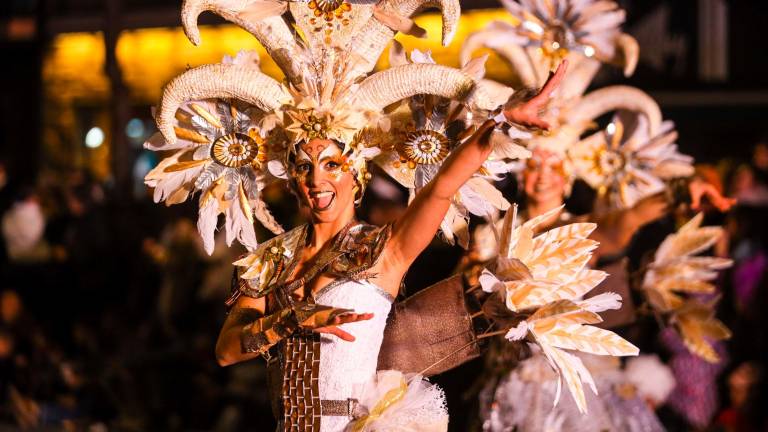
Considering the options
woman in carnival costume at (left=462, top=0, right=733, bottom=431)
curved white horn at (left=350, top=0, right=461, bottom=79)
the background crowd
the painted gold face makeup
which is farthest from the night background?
curved white horn at (left=350, top=0, right=461, bottom=79)

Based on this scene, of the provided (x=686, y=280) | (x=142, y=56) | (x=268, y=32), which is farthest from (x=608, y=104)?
(x=142, y=56)

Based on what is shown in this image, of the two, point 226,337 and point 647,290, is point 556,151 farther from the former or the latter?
point 226,337

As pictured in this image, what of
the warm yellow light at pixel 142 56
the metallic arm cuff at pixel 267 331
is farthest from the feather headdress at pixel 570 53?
the warm yellow light at pixel 142 56

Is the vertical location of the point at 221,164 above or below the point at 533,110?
below

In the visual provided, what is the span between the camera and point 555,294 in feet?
13.0

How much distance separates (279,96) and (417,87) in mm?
449

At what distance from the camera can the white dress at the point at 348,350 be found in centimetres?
375

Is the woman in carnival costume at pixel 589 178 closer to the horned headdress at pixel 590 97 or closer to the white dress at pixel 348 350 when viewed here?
the horned headdress at pixel 590 97

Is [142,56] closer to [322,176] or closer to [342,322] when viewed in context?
[322,176]

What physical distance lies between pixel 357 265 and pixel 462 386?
211 centimetres

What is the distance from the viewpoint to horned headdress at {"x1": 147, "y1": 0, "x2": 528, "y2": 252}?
12.7ft

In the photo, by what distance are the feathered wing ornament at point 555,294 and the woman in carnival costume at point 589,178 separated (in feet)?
3.52

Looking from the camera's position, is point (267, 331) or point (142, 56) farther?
point (142, 56)

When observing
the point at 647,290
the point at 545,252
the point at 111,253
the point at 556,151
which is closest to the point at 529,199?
the point at 556,151
